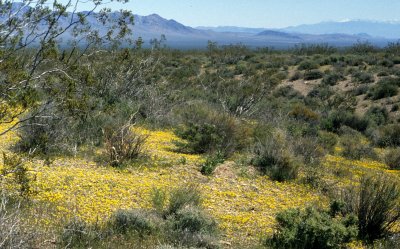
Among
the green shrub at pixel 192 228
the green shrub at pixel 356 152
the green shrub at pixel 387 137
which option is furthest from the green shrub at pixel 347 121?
the green shrub at pixel 192 228

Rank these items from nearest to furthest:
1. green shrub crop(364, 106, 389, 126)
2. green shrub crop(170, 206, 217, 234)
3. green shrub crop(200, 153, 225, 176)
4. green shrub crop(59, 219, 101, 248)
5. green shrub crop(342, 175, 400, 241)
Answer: green shrub crop(59, 219, 101, 248), green shrub crop(170, 206, 217, 234), green shrub crop(342, 175, 400, 241), green shrub crop(200, 153, 225, 176), green shrub crop(364, 106, 389, 126)

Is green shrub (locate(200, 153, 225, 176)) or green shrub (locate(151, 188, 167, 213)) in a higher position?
green shrub (locate(151, 188, 167, 213))

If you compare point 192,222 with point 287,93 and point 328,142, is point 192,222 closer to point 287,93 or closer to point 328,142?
point 328,142

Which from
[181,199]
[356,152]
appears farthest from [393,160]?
[181,199]

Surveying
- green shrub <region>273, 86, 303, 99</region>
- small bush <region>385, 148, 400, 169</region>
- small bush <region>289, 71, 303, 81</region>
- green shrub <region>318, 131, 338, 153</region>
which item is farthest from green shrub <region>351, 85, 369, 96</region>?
small bush <region>385, 148, 400, 169</region>

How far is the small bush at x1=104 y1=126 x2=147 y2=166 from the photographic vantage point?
8.72m

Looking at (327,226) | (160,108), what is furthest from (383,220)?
(160,108)

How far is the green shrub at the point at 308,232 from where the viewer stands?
5750 mm

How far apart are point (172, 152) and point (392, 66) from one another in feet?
81.3

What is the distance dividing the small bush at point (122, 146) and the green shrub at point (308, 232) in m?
3.72

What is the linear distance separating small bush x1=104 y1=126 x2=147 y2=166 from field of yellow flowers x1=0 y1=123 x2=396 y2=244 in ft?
1.06

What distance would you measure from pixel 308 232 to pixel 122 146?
435cm

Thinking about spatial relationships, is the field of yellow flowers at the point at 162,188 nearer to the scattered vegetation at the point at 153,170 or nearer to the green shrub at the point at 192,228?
the scattered vegetation at the point at 153,170

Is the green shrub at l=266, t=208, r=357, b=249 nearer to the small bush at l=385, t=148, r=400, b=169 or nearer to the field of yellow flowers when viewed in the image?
the field of yellow flowers
